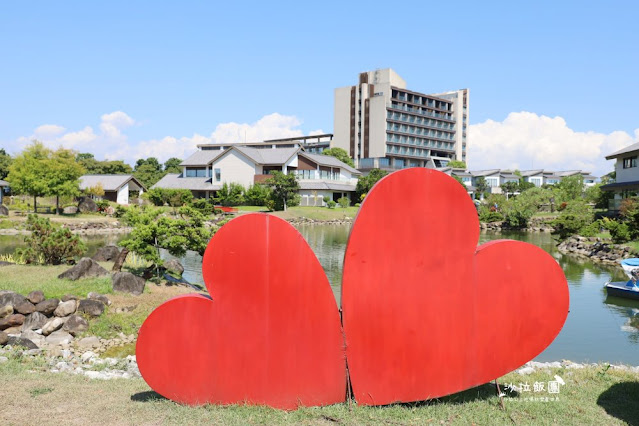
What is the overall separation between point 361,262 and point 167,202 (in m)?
42.4

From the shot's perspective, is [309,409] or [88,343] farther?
[88,343]

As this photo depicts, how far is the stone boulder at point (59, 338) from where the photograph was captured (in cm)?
928

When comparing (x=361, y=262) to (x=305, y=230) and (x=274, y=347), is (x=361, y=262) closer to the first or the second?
(x=274, y=347)

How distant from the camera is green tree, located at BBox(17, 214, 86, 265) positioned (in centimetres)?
1495

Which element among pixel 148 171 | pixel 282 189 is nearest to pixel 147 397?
pixel 282 189

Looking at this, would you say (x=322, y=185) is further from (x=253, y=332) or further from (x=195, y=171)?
(x=253, y=332)

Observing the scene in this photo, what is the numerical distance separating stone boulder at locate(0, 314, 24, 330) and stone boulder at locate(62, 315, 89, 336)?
979mm

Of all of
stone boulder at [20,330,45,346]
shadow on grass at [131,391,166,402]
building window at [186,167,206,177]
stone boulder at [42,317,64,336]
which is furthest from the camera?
building window at [186,167,206,177]

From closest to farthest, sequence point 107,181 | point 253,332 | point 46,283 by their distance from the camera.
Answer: point 253,332
point 46,283
point 107,181

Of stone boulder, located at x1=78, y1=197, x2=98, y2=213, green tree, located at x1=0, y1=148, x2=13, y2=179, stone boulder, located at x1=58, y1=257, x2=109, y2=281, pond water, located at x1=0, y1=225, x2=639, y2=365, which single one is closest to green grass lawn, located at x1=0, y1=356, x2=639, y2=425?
pond water, located at x1=0, y1=225, x2=639, y2=365

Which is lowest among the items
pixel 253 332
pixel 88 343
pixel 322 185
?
pixel 88 343

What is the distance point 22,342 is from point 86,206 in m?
32.6

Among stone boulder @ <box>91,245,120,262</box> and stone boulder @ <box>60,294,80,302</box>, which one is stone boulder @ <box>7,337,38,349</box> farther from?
→ stone boulder @ <box>91,245,120,262</box>

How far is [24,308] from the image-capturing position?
10.1 m
